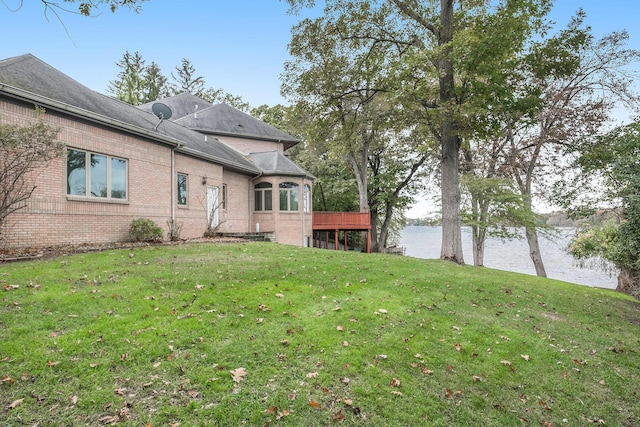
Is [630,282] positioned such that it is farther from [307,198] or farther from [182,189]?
[182,189]

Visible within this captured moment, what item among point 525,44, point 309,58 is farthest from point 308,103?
point 525,44

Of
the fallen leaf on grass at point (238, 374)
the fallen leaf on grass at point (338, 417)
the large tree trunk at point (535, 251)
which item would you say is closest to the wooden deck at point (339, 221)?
the large tree trunk at point (535, 251)

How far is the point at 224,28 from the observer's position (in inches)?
640

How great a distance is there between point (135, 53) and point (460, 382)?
2316 inches

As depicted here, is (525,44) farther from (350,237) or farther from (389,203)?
(350,237)

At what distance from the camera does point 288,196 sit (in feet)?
65.8

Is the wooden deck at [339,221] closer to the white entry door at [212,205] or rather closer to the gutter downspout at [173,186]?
the white entry door at [212,205]

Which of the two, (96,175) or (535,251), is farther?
(535,251)

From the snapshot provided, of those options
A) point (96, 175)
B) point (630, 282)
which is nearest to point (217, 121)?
point (96, 175)

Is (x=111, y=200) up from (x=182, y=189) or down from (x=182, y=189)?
down

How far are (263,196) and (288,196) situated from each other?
146cm

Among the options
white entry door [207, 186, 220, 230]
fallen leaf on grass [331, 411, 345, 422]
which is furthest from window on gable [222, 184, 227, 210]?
fallen leaf on grass [331, 411, 345, 422]

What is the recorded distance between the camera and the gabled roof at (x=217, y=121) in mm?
22141

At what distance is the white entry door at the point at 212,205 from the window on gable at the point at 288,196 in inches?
174
